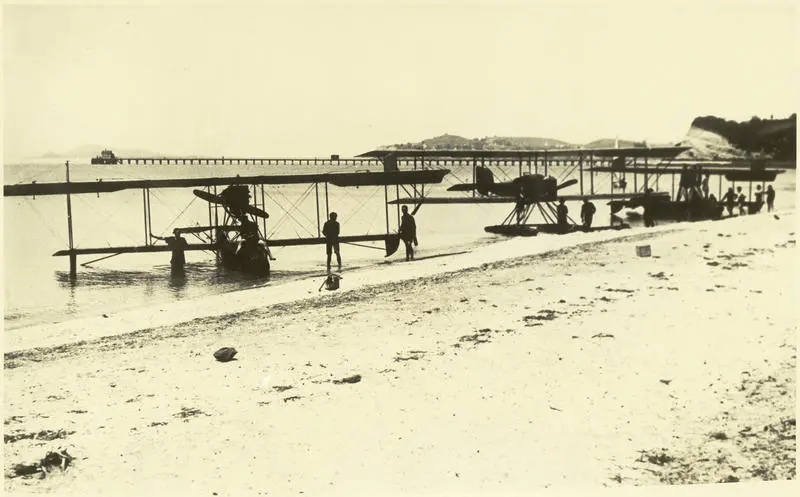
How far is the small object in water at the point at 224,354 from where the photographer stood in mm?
4395

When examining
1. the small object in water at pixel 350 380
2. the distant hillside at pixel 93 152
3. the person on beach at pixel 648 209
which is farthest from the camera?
the person on beach at pixel 648 209

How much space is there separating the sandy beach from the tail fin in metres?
6.44

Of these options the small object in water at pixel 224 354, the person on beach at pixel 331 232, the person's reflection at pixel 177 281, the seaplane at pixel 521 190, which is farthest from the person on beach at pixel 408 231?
the small object in water at pixel 224 354

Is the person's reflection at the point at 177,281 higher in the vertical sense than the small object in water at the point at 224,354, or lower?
higher

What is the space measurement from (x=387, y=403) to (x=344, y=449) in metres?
0.41

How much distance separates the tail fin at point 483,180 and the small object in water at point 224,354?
322 inches

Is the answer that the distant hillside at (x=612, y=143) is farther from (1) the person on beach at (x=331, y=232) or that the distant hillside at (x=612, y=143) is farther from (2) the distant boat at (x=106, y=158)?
(2) the distant boat at (x=106, y=158)

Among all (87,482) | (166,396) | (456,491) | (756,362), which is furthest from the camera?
(756,362)

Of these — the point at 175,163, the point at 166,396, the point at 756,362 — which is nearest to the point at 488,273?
the point at 756,362

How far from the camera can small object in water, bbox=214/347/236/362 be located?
4395 mm

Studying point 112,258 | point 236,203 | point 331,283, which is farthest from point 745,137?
point 112,258

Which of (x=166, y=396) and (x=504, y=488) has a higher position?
(x=166, y=396)

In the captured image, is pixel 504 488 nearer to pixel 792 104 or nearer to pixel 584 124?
pixel 584 124

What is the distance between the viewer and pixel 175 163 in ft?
18.0
